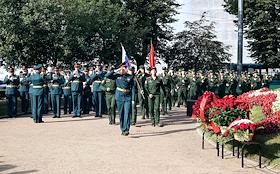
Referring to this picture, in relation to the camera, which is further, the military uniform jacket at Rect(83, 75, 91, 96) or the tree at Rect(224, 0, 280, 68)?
the tree at Rect(224, 0, 280, 68)

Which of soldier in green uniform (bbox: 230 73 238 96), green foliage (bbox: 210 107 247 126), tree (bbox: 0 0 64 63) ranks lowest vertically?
green foliage (bbox: 210 107 247 126)

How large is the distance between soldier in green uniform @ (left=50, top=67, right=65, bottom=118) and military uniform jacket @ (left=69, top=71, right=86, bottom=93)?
66 centimetres

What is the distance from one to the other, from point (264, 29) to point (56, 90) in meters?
25.2

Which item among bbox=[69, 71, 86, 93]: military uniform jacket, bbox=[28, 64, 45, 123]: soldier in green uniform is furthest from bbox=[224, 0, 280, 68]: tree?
bbox=[28, 64, 45, 123]: soldier in green uniform

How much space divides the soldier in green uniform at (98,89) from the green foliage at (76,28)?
6440mm

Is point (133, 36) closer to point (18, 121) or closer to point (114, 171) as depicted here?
point (18, 121)

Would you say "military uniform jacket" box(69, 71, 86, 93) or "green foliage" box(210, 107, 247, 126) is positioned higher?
"military uniform jacket" box(69, 71, 86, 93)

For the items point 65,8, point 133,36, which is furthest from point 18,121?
point 133,36

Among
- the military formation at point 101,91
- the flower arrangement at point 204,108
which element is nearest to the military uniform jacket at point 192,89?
the military formation at point 101,91

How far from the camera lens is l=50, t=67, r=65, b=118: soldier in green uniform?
1966 centimetres

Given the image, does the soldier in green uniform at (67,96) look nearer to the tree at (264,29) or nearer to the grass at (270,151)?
the grass at (270,151)

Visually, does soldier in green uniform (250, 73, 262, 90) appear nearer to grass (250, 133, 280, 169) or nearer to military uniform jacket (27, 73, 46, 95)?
military uniform jacket (27, 73, 46, 95)

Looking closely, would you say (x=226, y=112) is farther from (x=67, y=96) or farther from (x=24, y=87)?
(x=24, y=87)

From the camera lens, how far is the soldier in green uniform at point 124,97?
14000mm
